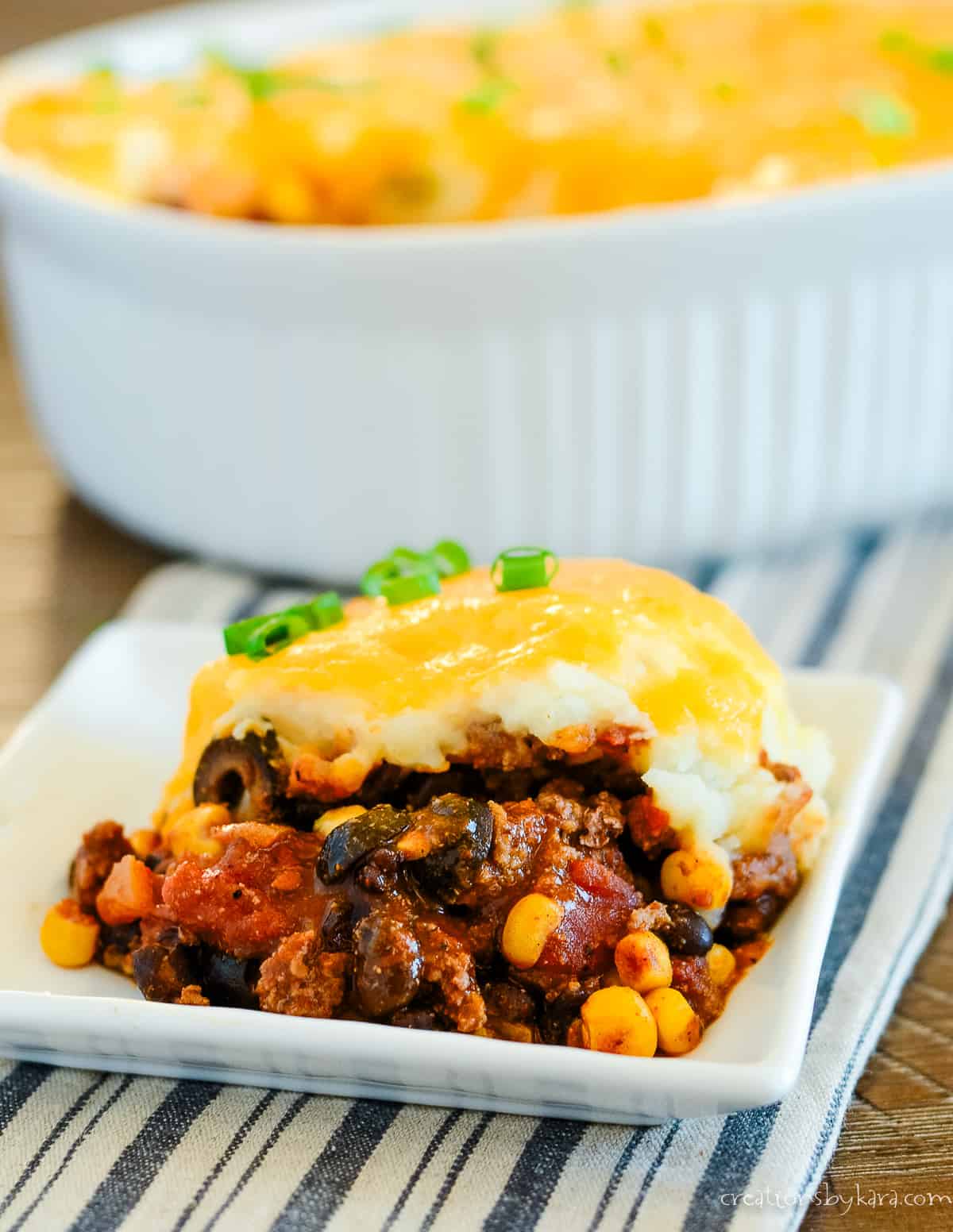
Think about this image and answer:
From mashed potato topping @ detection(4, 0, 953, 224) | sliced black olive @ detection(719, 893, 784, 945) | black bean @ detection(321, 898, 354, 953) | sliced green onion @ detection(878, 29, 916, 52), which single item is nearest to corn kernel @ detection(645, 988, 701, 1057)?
sliced black olive @ detection(719, 893, 784, 945)

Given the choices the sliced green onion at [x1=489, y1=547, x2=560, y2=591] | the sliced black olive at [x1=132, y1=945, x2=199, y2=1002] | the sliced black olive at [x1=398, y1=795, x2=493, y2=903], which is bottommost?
the sliced black olive at [x1=132, y1=945, x2=199, y2=1002]

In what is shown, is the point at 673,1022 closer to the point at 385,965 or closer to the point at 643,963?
the point at 643,963

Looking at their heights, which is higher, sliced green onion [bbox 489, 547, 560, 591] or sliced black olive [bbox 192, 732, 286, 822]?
sliced green onion [bbox 489, 547, 560, 591]

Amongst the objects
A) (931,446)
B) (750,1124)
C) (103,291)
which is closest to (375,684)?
(750,1124)

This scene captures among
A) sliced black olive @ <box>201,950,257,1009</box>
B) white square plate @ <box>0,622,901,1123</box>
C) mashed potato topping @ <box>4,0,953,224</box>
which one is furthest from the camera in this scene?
mashed potato topping @ <box>4,0,953,224</box>

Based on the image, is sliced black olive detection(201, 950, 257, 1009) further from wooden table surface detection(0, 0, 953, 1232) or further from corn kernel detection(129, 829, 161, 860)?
wooden table surface detection(0, 0, 953, 1232)

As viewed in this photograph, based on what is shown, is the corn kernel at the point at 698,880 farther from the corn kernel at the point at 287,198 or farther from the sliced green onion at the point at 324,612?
the corn kernel at the point at 287,198

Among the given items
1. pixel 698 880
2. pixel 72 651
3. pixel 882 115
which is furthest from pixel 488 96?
pixel 698 880
